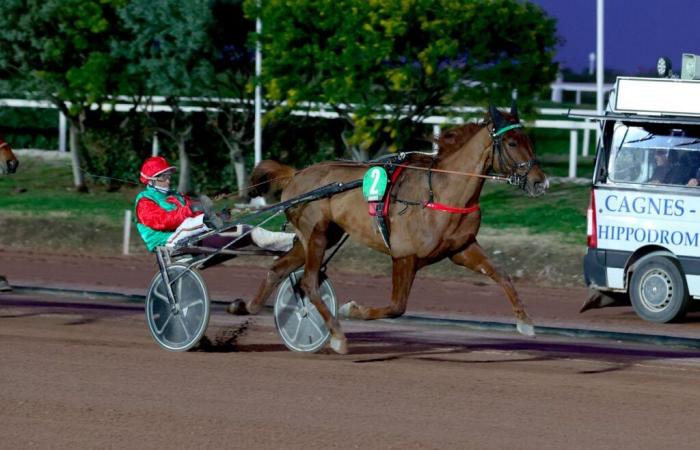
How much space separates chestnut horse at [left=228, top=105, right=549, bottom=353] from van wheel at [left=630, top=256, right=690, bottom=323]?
3.74m

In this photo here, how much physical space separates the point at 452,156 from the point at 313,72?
10864 mm

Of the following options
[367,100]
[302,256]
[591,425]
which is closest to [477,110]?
[367,100]

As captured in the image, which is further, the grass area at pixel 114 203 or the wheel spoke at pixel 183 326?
the grass area at pixel 114 203

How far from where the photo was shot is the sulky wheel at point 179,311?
10250mm

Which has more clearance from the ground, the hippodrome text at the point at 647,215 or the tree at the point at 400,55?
the tree at the point at 400,55

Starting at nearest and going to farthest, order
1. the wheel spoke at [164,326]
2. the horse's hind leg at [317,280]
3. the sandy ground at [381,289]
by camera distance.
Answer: the horse's hind leg at [317,280] → the wheel spoke at [164,326] → the sandy ground at [381,289]

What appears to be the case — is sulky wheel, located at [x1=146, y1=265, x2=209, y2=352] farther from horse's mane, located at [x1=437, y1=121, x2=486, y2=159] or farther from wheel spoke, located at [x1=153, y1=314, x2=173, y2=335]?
horse's mane, located at [x1=437, y1=121, x2=486, y2=159]

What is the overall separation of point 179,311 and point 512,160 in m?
2.54

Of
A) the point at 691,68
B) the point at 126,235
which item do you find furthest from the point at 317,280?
the point at 126,235

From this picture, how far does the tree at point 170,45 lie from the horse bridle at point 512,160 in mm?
12213

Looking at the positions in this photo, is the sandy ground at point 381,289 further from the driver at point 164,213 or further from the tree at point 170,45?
the driver at point 164,213

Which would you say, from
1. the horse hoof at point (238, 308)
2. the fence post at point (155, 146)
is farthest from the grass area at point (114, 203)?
the horse hoof at point (238, 308)

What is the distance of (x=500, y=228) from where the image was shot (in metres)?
18.2

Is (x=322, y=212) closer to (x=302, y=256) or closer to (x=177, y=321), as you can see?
(x=302, y=256)
